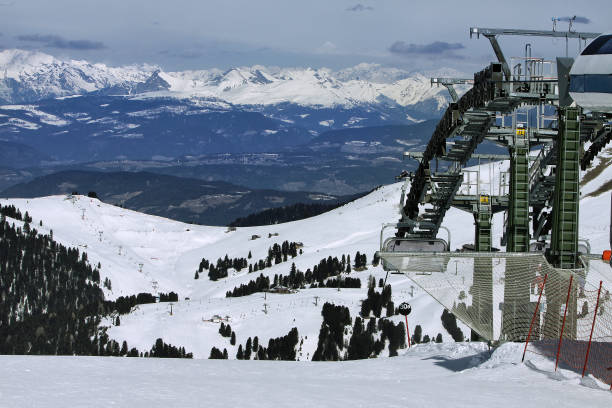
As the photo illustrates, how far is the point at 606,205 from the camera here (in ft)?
509

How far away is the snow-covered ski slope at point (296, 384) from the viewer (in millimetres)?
19969

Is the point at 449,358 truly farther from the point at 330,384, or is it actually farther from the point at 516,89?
the point at 516,89

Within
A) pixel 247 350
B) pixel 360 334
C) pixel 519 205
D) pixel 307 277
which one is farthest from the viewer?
pixel 307 277

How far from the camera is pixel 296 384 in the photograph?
23547 mm

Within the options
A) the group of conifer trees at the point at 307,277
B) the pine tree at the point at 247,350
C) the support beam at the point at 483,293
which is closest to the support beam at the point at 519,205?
the support beam at the point at 483,293

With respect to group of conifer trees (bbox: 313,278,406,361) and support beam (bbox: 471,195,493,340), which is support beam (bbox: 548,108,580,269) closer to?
support beam (bbox: 471,195,493,340)

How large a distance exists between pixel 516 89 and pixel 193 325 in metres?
87.4

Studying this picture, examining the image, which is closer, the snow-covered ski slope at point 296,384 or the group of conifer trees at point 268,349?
the snow-covered ski slope at point 296,384

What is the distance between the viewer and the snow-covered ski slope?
1997 cm

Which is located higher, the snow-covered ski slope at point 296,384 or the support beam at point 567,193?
the support beam at point 567,193

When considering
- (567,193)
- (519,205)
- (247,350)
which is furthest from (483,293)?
(247,350)

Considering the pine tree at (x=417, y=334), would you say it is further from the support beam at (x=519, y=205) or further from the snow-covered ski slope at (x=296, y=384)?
the snow-covered ski slope at (x=296, y=384)

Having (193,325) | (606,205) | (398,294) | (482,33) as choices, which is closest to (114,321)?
(193,325)

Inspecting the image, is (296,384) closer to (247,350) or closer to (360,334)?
(360,334)
